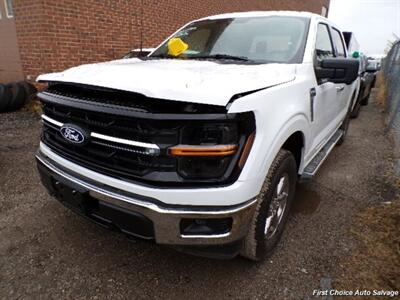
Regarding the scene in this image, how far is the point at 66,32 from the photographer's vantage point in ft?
20.4

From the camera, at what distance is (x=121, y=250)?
2.46 m

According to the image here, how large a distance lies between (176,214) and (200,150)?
0.37 meters

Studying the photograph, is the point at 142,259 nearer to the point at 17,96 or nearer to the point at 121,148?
the point at 121,148

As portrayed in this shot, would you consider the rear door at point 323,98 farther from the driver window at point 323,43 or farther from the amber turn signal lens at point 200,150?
the amber turn signal lens at point 200,150

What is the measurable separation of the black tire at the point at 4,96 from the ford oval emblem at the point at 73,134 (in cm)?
487

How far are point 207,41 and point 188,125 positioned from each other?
1813 mm

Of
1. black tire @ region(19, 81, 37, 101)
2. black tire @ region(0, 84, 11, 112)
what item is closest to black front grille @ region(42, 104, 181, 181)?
black tire @ region(0, 84, 11, 112)

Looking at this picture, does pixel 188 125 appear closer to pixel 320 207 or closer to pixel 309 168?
pixel 309 168

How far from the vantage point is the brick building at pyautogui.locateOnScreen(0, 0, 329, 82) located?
19.8 feet

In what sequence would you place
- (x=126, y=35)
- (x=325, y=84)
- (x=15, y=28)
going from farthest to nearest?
(x=126, y=35)
(x=15, y=28)
(x=325, y=84)

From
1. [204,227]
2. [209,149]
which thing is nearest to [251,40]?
[209,149]

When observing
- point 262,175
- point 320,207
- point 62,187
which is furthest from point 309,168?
point 62,187

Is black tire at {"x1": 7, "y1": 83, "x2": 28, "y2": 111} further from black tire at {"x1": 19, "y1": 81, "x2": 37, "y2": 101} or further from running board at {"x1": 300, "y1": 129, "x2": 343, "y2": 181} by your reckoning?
running board at {"x1": 300, "y1": 129, "x2": 343, "y2": 181}

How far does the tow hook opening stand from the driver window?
195 cm
